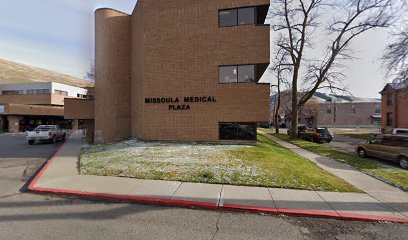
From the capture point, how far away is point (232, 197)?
6047mm

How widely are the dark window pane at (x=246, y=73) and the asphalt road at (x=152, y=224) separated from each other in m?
10.6

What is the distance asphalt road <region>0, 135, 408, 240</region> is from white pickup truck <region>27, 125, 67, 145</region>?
17.0 m

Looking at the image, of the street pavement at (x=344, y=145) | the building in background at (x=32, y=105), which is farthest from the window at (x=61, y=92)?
the street pavement at (x=344, y=145)

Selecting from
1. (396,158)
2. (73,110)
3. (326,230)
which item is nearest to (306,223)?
(326,230)

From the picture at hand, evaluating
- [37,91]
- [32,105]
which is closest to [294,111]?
[32,105]

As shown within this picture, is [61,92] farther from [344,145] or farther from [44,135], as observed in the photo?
[344,145]

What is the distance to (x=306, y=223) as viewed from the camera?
4855mm

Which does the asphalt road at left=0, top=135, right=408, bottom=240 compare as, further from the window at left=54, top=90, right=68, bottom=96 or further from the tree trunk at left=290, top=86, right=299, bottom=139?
the window at left=54, top=90, right=68, bottom=96

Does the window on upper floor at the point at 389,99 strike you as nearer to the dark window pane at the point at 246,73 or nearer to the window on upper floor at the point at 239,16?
the window on upper floor at the point at 239,16

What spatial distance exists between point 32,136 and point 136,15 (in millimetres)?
14259

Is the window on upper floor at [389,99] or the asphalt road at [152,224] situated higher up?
the window on upper floor at [389,99]

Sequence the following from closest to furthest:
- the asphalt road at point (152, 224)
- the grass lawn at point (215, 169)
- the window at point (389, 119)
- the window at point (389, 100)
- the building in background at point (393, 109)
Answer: the asphalt road at point (152, 224), the grass lawn at point (215, 169), the building in background at point (393, 109), the window at point (389, 100), the window at point (389, 119)

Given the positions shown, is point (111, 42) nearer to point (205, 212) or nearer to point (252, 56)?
point (252, 56)

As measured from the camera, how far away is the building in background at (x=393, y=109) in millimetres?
32344
